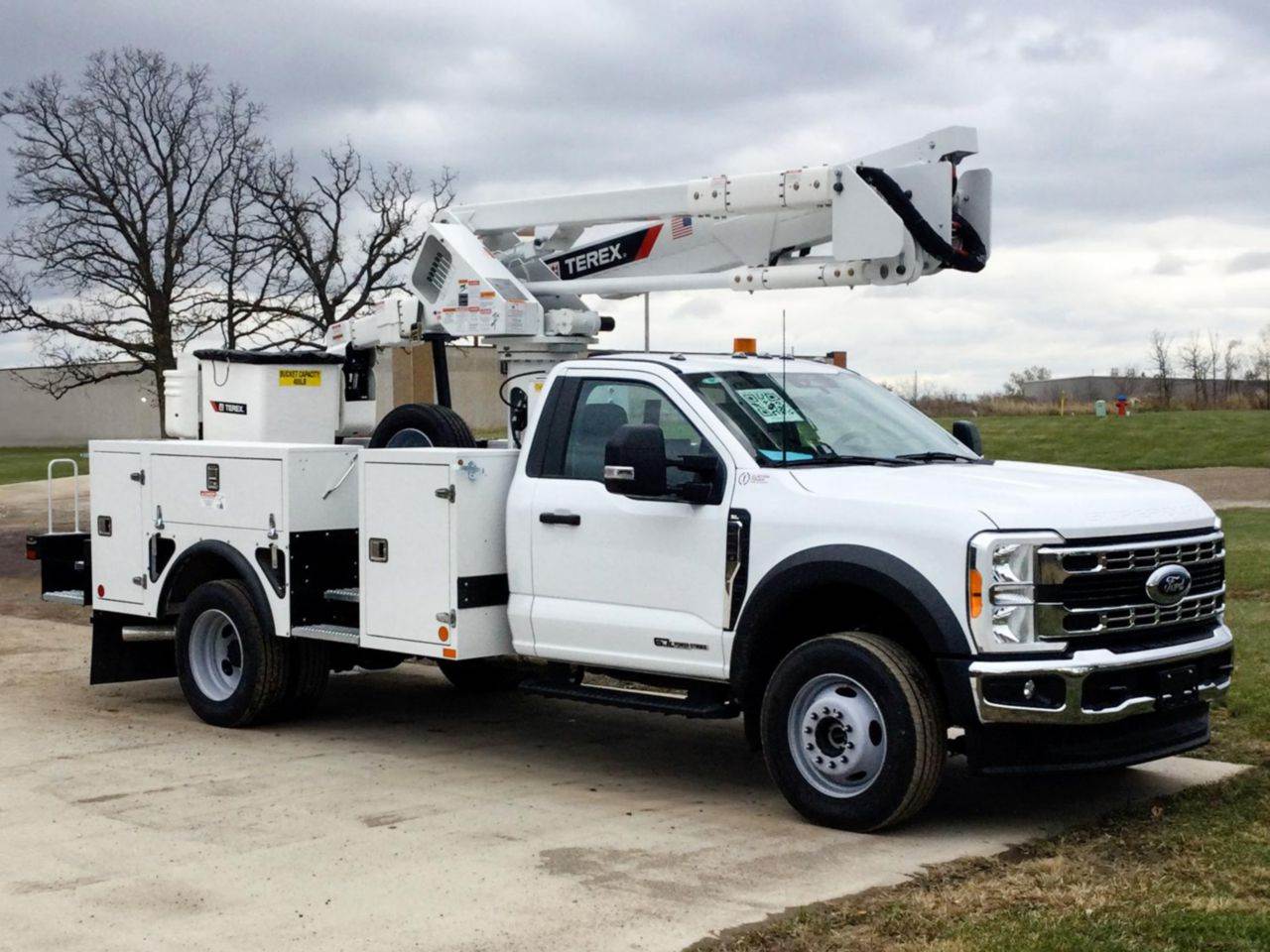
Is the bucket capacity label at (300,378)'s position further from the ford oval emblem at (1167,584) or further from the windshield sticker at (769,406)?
the ford oval emblem at (1167,584)

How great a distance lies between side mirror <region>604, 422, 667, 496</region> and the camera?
24.9 ft

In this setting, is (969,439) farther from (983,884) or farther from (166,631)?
(166,631)

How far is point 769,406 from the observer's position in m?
8.12

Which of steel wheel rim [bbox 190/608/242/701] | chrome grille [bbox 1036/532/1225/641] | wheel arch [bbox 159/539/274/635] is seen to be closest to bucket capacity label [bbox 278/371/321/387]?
wheel arch [bbox 159/539/274/635]

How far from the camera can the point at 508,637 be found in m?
8.63

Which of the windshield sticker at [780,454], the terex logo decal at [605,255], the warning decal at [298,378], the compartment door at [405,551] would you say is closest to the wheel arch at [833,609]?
the windshield sticker at [780,454]

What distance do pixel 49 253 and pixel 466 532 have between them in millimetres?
37050

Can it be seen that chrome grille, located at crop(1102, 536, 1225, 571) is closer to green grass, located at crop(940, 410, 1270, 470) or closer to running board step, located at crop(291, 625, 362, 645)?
running board step, located at crop(291, 625, 362, 645)

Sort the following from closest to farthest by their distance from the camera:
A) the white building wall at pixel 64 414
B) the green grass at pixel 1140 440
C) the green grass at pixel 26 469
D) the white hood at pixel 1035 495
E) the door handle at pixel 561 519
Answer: the white hood at pixel 1035 495, the door handle at pixel 561 519, the green grass at pixel 1140 440, the green grass at pixel 26 469, the white building wall at pixel 64 414

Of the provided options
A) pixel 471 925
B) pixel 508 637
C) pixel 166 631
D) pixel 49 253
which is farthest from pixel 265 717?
pixel 49 253

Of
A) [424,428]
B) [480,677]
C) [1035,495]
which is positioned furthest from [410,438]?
[1035,495]

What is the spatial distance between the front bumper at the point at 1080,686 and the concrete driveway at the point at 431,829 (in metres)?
0.65

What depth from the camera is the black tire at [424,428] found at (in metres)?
9.61

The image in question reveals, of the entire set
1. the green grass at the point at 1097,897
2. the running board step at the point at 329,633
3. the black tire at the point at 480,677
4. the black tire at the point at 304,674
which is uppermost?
the running board step at the point at 329,633
